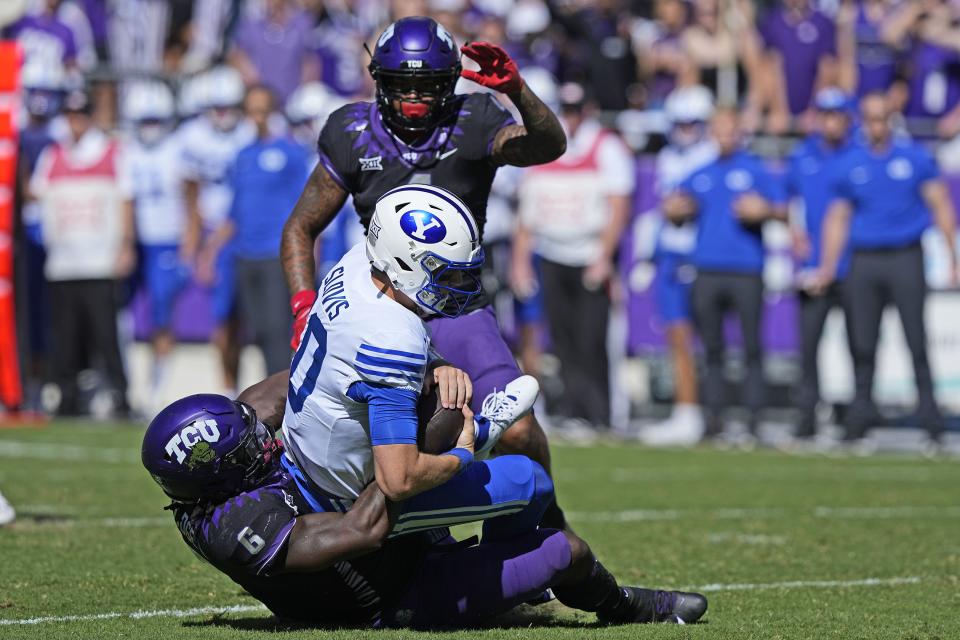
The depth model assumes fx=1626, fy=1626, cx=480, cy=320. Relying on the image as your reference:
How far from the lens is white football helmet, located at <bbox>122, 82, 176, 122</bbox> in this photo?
1579 cm

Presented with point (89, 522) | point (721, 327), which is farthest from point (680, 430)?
point (89, 522)

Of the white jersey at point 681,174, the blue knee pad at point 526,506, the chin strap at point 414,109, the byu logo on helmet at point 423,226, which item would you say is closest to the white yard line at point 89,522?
the chin strap at point 414,109

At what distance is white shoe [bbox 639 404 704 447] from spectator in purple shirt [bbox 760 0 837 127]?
3858 mm

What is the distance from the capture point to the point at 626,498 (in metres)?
9.16

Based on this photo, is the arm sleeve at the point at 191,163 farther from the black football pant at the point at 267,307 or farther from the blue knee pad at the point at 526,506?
the blue knee pad at the point at 526,506

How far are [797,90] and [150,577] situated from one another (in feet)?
36.8

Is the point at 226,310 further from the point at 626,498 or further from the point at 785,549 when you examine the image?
the point at 785,549

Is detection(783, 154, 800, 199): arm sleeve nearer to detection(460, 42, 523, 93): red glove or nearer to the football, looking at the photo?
detection(460, 42, 523, 93): red glove

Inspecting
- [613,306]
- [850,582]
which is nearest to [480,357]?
[850,582]

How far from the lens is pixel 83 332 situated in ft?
46.8

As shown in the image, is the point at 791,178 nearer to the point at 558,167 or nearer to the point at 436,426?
the point at 558,167

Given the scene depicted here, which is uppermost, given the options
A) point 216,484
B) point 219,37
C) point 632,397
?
point 219,37

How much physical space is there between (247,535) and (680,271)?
30.6 ft

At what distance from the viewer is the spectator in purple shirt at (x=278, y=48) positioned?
16.2m
